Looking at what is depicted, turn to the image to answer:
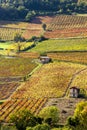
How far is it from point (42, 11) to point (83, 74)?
275 ft

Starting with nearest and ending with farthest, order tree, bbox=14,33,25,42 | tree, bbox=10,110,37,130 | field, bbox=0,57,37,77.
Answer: tree, bbox=10,110,37,130 < field, bbox=0,57,37,77 < tree, bbox=14,33,25,42

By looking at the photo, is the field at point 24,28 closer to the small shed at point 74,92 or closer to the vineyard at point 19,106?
the small shed at point 74,92

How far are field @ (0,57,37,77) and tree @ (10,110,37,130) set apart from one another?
3707 centimetres

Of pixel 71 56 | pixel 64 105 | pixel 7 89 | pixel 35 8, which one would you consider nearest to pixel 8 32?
pixel 35 8

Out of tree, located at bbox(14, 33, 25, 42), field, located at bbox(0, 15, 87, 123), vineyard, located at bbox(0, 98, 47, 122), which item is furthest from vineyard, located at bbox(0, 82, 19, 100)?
tree, located at bbox(14, 33, 25, 42)

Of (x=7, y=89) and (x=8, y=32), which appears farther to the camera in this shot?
(x=8, y=32)

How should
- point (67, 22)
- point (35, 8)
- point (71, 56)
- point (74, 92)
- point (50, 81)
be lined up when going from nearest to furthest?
1. point (74, 92)
2. point (50, 81)
3. point (71, 56)
4. point (67, 22)
5. point (35, 8)

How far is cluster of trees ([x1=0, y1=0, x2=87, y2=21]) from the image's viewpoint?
164500 mm

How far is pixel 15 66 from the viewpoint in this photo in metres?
102

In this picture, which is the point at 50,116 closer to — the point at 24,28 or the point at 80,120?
the point at 80,120

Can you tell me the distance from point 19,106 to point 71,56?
129ft

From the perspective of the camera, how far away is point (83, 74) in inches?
3575

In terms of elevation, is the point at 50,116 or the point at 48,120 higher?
the point at 50,116

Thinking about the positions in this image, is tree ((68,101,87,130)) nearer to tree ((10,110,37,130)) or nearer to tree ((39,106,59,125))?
tree ((39,106,59,125))
